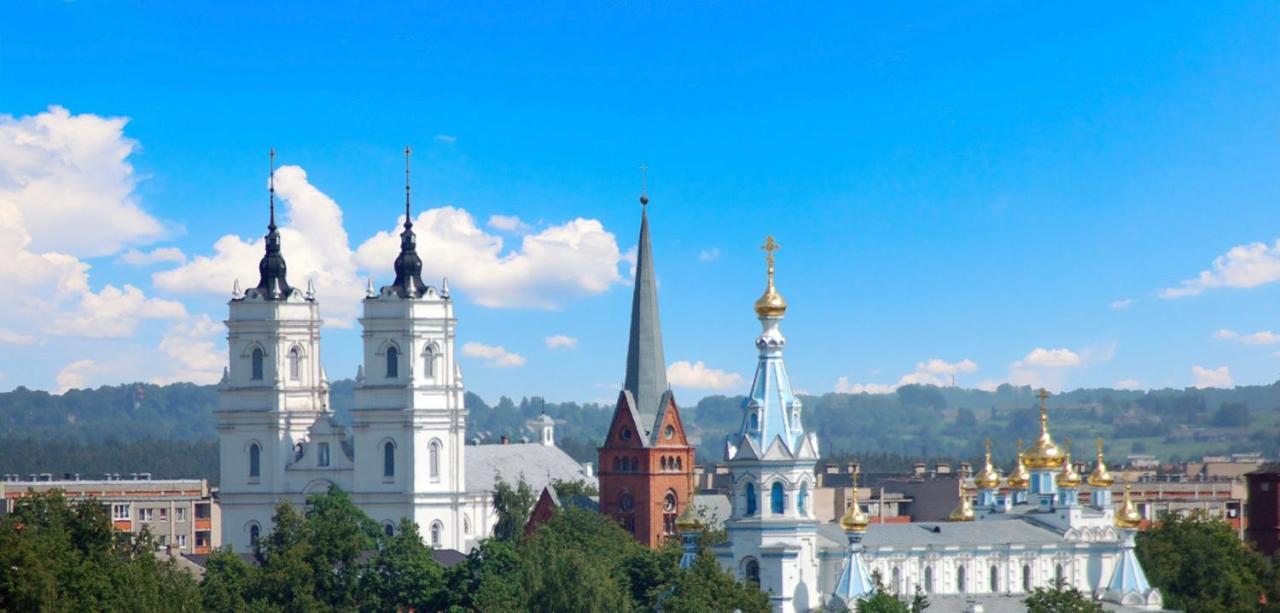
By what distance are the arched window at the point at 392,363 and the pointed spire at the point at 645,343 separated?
409 inches

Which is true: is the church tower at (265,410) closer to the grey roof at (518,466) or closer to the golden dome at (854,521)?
the grey roof at (518,466)

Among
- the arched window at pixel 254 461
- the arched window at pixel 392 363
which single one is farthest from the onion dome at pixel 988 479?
the arched window at pixel 254 461

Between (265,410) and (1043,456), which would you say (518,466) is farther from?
(1043,456)

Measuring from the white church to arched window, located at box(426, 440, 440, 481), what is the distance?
45 mm

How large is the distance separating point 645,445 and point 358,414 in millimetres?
13511

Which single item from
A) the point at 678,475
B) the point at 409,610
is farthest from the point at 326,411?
the point at 409,610

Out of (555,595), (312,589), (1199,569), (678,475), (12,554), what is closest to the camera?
(12,554)

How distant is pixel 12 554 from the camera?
65.8 meters

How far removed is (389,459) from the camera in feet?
388

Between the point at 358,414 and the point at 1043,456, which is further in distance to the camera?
the point at 358,414

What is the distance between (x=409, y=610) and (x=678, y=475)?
29.6m

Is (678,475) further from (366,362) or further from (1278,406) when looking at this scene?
(1278,406)

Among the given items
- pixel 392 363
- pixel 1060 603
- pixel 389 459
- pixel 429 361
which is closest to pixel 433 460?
pixel 389 459

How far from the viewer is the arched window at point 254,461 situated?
4732 inches
